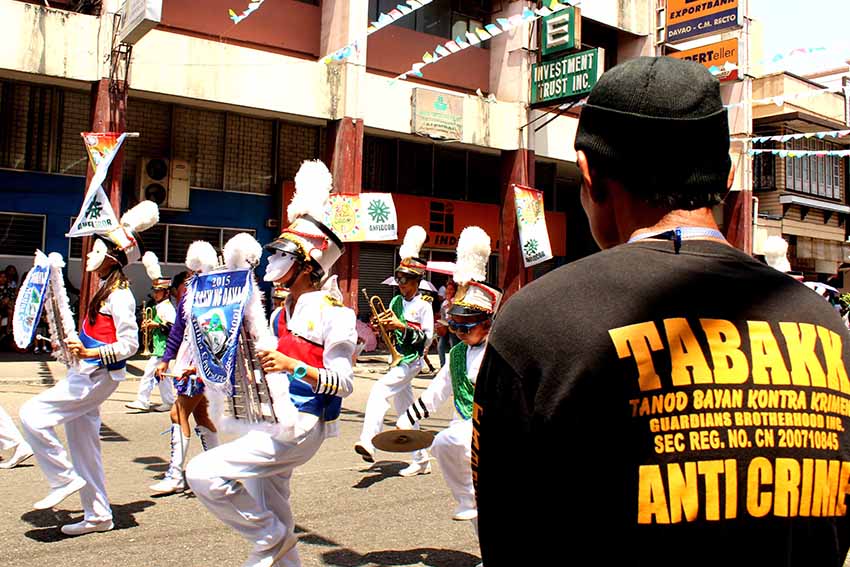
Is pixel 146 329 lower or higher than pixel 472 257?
lower

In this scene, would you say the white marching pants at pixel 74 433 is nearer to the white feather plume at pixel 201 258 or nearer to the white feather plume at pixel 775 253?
the white feather plume at pixel 201 258

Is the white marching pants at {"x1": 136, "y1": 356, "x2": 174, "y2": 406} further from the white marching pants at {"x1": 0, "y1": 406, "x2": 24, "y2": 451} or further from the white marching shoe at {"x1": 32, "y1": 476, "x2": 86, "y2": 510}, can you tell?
the white marching shoe at {"x1": 32, "y1": 476, "x2": 86, "y2": 510}

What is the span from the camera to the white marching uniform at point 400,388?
26.1 ft

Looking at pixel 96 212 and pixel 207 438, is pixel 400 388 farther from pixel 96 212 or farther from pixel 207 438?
pixel 96 212

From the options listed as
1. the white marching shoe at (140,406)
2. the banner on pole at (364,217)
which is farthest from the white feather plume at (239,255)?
the banner on pole at (364,217)

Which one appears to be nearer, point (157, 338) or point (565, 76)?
point (157, 338)

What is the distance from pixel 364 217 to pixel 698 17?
1104 centimetres

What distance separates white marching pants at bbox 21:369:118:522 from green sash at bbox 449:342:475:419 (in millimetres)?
2387

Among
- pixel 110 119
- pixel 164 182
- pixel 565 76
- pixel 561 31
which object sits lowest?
pixel 164 182

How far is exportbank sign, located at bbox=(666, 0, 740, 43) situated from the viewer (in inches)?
821

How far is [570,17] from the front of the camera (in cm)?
1894

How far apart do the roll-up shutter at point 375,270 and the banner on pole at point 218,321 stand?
15.8m

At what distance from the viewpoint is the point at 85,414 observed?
5906mm

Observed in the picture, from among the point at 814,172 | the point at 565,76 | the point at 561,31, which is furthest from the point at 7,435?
the point at 814,172
